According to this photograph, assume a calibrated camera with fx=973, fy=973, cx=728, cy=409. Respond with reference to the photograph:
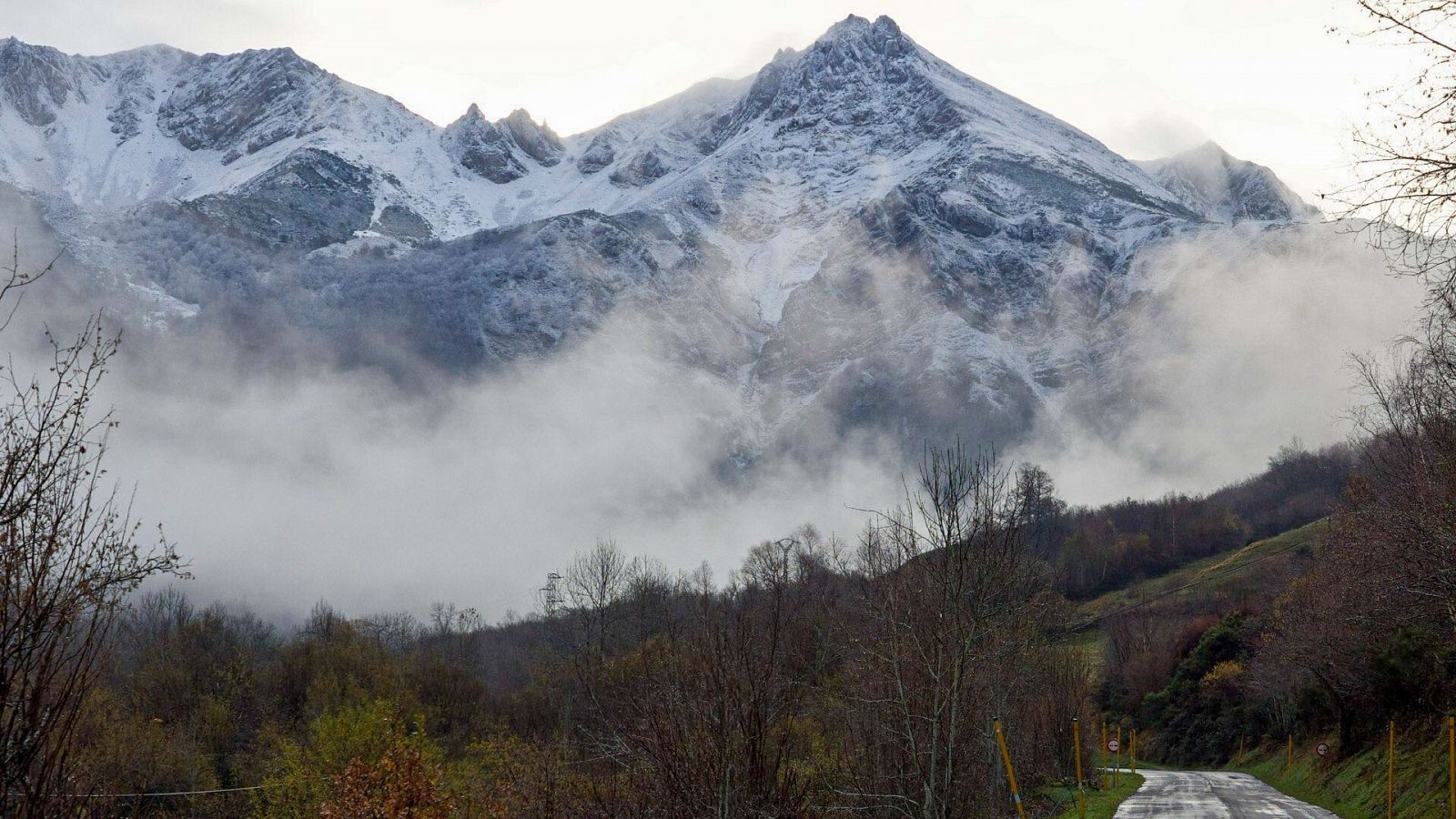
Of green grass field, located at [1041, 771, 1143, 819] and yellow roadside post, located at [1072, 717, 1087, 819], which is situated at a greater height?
yellow roadside post, located at [1072, 717, 1087, 819]

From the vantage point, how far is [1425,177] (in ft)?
24.1

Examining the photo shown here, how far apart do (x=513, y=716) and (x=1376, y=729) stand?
55.0 m

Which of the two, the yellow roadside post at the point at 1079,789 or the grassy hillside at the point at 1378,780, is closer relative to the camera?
the grassy hillside at the point at 1378,780

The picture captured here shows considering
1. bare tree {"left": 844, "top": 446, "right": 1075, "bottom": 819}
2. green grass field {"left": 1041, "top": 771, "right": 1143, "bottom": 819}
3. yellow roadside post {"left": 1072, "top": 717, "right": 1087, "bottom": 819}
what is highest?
bare tree {"left": 844, "top": 446, "right": 1075, "bottom": 819}

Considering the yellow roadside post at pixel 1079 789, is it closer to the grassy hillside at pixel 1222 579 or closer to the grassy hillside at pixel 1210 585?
the grassy hillside at pixel 1210 585

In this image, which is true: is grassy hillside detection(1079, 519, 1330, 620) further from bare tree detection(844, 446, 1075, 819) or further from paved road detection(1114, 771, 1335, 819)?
bare tree detection(844, 446, 1075, 819)

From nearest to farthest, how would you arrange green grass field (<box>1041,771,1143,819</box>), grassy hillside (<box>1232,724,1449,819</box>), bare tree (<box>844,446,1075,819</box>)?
bare tree (<box>844,446,1075,819</box>) → grassy hillside (<box>1232,724,1449,819</box>) → green grass field (<box>1041,771,1143,819</box>)

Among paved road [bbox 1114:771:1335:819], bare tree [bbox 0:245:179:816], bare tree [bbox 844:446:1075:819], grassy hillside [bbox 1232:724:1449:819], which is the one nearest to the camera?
bare tree [bbox 0:245:179:816]

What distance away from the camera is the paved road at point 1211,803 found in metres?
25.5

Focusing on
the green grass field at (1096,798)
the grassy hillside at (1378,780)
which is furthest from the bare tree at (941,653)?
the grassy hillside at (1378,780)

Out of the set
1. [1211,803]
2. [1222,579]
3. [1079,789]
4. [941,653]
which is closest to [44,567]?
[941,653]

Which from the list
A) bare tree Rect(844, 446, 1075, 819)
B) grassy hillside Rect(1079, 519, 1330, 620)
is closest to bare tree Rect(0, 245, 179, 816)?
bare tree Rect(844, 446, 1075, 819)

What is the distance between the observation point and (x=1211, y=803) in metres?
28.6

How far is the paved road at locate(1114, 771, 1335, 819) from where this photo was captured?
25453 mm
